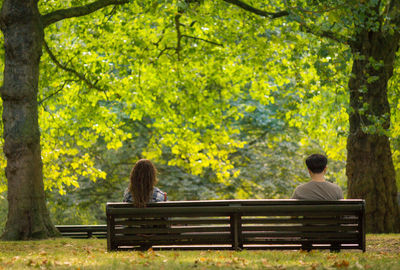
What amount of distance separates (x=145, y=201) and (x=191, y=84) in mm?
11704

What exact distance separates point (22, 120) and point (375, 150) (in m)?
7.67

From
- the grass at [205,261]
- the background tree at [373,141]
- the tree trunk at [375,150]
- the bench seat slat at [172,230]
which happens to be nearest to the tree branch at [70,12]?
the background tree at [373,141]

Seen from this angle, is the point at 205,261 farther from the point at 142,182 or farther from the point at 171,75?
the point at 171,75

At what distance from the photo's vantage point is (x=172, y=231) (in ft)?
32.4

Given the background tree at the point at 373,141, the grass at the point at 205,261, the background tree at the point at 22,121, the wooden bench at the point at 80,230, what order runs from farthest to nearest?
the wooden bench at the point at 80,230, the background tree at the point at 373,141, the background tree at the point at 22,121, the grass at the point at 205,261

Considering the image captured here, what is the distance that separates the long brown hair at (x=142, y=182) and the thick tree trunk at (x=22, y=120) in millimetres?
3808

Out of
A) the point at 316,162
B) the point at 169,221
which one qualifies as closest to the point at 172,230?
the point at 169,221

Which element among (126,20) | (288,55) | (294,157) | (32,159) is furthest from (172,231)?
(294,157)

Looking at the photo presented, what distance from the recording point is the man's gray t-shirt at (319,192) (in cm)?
973

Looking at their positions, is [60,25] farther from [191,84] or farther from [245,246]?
[245,246]

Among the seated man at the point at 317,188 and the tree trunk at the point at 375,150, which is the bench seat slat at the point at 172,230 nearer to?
the seated man at the point at 317,188

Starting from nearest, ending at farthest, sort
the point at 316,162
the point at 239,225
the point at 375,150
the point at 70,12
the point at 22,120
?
the point at 316,162 → the point at 239,225 → the point at 22,120 → the point at 70,12 → the point at 375,150

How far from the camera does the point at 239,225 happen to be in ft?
31.9

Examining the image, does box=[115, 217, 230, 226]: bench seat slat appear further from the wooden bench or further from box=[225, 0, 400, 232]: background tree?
the wooden bench
